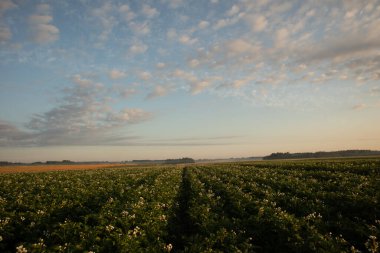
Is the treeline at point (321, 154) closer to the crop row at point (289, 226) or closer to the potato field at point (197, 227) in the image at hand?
the crop row at point (289, 226)

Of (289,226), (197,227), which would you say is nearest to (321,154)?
(289,226)

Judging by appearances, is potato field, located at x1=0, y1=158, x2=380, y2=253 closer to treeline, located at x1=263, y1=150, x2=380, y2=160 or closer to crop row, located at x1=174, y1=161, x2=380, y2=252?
crop row, located at x1=174, y1=161, x2=380, y2=252

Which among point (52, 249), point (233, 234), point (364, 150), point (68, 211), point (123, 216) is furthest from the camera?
point (364, 150)

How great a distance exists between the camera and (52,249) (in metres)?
8.03

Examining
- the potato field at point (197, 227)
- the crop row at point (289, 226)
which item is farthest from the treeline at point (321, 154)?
the potato field at point (197, 227)

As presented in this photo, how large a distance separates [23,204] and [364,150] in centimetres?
21828

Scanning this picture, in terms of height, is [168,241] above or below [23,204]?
below

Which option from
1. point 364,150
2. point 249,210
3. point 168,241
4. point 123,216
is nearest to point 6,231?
point 123,216

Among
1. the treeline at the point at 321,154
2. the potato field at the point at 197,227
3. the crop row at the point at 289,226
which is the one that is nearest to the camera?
the potato field at the point at 197,227

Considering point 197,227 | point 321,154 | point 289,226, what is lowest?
point 197,227

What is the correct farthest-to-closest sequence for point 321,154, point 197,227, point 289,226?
1. point 321,154
2. point 197,227
3. point 289,226

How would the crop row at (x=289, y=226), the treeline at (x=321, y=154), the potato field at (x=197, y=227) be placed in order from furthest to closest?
the treeline at (x=321, y=154) < the crop row at (x=289, y=226) < the potato field at (x=197, y=227)

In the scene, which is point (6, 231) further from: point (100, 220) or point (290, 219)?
point (290, 219)

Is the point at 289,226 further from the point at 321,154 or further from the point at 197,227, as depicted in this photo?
the point at 321,154
